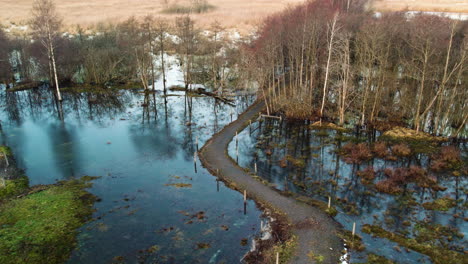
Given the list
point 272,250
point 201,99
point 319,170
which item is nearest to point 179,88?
point 201,99

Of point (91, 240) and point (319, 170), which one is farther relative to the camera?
point (319, 170)

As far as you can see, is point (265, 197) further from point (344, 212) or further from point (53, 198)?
point (53, 198)

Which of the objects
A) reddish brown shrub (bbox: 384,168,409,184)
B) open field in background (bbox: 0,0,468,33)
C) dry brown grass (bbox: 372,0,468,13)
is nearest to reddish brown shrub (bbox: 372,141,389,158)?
reddish brown shrub (bbox: 384,168,409,184)

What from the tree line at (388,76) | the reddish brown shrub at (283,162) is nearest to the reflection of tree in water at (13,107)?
the tree line at (388,76)

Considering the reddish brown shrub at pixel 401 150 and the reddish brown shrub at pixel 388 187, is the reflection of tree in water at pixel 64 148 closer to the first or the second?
the reddish brown shrub at pixel 388 187

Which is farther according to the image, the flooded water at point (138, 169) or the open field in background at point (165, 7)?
the open field in background at point (165, 7)

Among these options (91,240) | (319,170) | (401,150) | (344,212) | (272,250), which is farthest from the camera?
(401,150)
